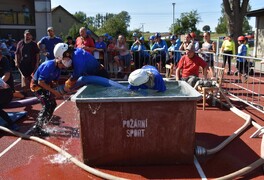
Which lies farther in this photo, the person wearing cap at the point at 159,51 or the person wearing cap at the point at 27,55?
the person wearing cap at the point at 159,51

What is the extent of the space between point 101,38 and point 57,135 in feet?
22.7

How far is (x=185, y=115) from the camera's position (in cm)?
436

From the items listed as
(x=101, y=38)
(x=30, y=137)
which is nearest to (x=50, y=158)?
(x=30, y=137)

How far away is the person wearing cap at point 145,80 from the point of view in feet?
15.3

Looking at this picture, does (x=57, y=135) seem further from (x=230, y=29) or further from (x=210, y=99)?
(x=230, y=29)

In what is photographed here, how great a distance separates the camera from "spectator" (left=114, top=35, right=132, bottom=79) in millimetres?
12344

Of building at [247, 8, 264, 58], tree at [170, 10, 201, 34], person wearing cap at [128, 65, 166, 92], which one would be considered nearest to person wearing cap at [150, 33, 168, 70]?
person wearing cap at [128, 65, 166, 92]

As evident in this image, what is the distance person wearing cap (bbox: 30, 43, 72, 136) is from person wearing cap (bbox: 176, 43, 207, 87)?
11.1 ft

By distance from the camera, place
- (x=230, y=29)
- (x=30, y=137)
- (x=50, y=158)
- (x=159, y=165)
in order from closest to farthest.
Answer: (x=159, y=165)
(x=50, y=158)
(x=30, y=137)
(x=230, y=29)

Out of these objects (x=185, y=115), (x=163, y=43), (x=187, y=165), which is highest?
(x=163, y=43)

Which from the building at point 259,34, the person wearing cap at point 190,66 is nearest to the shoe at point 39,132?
the person wearing cap at point 190,66

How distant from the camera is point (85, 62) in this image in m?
5.46

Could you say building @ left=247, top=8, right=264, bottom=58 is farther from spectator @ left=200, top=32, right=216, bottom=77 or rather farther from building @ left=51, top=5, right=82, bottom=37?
building @ left=51, top=5, right=82, bottom=37

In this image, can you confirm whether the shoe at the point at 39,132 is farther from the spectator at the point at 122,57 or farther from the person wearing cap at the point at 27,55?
the spectator at the point at 122,57
